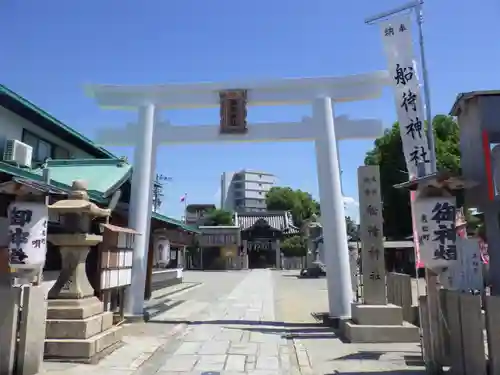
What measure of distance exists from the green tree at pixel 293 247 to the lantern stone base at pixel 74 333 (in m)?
46.0

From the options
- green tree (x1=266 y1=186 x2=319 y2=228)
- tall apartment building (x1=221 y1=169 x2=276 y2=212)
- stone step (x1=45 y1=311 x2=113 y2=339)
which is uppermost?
tall apartment building (x1=221 y1=169 x2=276 y2=212)

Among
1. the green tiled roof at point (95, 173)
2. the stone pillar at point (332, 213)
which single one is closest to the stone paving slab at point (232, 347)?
the stone pillar at point (332, 213)

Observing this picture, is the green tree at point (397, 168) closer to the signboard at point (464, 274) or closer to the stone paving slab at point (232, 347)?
the stone paving slab at point (232, 347)

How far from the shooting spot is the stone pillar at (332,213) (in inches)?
423

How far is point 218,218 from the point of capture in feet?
203

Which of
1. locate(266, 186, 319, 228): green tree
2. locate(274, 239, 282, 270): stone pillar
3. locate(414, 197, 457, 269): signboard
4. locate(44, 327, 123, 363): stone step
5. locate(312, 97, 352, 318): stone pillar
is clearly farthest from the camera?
locate(266, 186, 319, 228): green tree

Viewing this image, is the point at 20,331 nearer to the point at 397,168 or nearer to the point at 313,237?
the point at 313,237

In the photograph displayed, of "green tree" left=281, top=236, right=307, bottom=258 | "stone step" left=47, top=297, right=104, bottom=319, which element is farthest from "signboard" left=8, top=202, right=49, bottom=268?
"green tree" left=281, top=236, right=307, bottom=258

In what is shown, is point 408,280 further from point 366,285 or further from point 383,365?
point 383,365

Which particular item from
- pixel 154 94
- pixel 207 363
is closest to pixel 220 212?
pixel 154 94

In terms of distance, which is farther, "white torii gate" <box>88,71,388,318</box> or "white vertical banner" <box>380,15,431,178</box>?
"white torii gate" <box>88,71,388,318</box>

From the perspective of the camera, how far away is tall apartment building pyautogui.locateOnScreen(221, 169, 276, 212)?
4151 inches

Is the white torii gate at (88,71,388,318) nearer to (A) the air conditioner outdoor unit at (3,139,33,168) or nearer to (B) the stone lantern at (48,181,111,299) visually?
(A) the air conditioner outdoor unit at (3,139,33,168)

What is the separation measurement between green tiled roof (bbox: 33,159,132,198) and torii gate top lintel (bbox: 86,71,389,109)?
1.88 m
